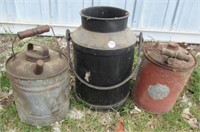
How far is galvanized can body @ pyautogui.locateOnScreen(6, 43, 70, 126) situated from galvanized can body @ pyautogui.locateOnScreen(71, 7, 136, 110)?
7.8 inches

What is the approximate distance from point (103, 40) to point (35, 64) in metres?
0.60

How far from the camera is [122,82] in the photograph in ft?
6.88

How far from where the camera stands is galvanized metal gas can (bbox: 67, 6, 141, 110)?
6.16 ft

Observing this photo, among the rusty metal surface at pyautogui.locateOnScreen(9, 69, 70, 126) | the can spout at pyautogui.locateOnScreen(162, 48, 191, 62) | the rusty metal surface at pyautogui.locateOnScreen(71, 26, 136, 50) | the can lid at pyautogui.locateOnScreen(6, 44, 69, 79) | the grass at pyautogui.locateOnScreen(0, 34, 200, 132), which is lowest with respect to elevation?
the grass at pyautogui.locateOnScreen(0, 34, 200, 132)

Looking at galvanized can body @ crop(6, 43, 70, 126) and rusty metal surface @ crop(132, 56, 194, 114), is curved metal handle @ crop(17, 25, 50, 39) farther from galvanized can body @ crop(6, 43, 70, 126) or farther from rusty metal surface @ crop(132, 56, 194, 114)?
rusty metal surface @ crop(132, 56, 194, 114)

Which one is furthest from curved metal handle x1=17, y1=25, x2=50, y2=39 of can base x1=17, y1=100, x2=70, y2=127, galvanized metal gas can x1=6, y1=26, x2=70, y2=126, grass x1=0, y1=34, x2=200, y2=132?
grass x1=0, y1=34, x2=200, y2=132

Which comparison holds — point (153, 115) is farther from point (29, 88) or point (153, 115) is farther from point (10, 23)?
point (10, 23)

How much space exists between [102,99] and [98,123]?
242 mm

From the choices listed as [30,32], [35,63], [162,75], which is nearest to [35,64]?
[35,63]

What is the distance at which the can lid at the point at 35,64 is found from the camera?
1.75m

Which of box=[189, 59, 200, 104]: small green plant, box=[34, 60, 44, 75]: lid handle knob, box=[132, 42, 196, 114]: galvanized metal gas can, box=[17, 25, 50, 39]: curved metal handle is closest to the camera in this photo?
box=[34, 60, 44, 75]: lid handle knob

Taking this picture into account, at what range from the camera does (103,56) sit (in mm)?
1923

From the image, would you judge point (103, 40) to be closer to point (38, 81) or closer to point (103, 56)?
point (103, 56)

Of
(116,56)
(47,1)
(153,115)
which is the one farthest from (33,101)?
(47,1)
